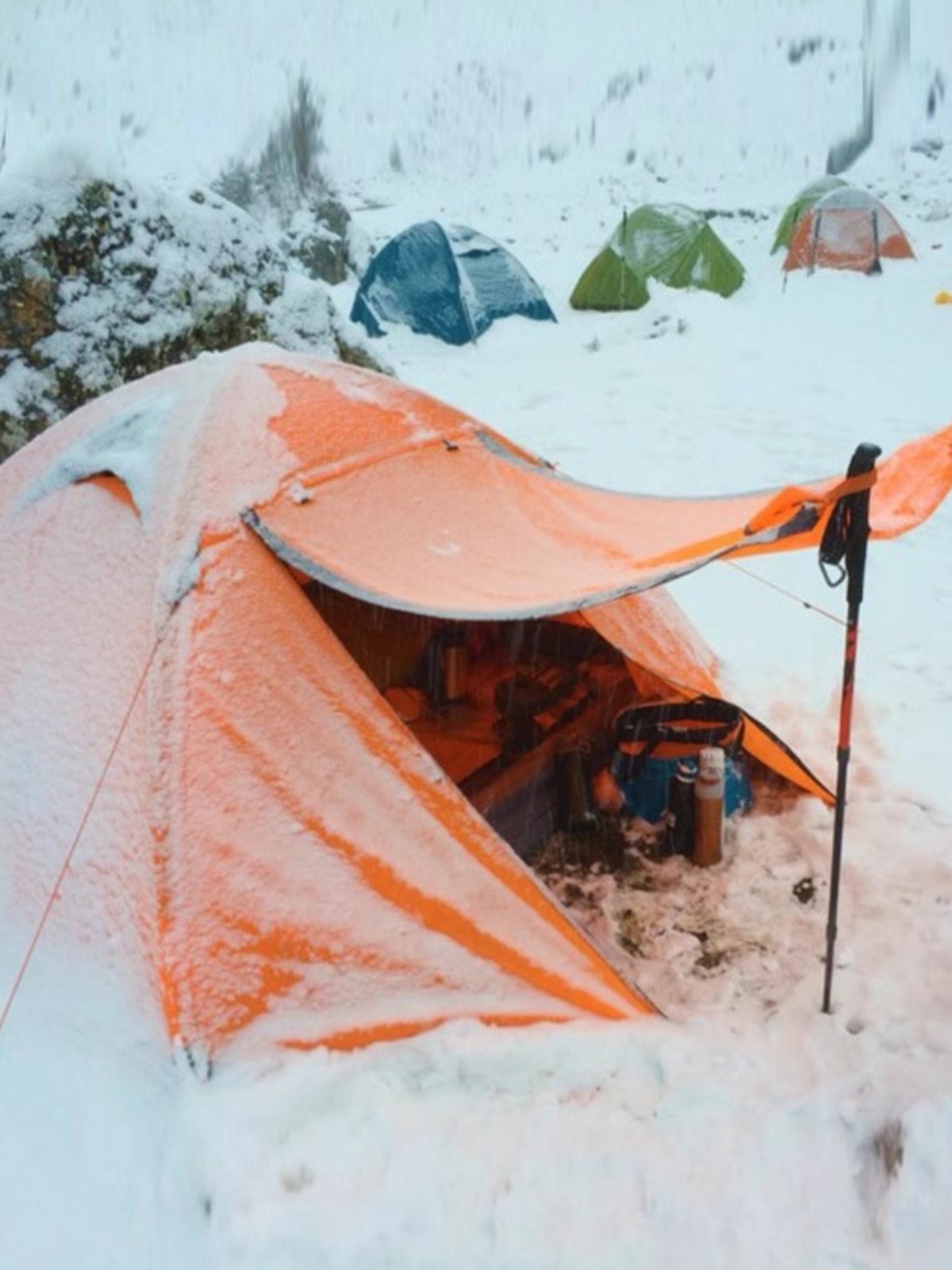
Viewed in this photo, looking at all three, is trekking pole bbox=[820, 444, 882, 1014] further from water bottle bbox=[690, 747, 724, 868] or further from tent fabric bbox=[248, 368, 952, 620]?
water bottle bbox=[690, 747, 724, 868]

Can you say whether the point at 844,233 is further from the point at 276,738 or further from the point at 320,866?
the point at 320,866

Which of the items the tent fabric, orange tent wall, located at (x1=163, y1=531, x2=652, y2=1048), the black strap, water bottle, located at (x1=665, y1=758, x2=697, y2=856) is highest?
the tent fabric

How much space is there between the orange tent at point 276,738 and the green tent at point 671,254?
1162 cm

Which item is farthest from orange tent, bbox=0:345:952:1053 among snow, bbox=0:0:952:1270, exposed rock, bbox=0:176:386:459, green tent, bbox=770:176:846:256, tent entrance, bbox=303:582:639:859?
green tent, bbox=770:176:846:256

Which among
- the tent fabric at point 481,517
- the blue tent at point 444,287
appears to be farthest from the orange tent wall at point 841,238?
the tent fabric at point 481,517

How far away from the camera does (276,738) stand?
2.72 m

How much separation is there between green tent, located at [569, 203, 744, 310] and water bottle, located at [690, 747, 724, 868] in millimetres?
11440

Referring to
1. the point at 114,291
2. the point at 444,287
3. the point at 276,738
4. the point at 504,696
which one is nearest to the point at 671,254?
the point at 444,287

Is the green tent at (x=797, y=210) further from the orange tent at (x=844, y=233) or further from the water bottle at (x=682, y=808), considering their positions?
the water bottle at (x=682, y=808)

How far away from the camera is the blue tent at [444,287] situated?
12.6m

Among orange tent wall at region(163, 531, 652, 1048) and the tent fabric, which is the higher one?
the tent fabric

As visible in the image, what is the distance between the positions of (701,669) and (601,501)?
3.32 ft

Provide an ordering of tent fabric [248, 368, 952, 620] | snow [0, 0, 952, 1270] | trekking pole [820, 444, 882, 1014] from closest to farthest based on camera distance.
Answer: snow [0, 0, 952, 1270] < trekking pole [820, 444, 882, 1014] < tent fabric [248, 368, 952, 620]

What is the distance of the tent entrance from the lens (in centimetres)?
365
